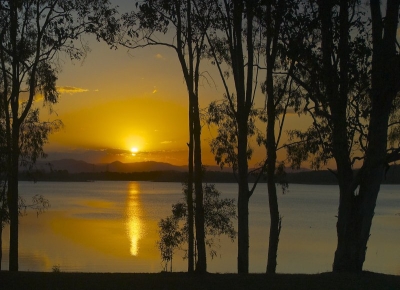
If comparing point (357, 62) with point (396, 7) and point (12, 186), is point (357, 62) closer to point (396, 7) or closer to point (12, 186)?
point (396, 7)

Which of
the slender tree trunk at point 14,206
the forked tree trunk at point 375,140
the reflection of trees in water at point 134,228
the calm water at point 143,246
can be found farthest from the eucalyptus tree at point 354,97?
the reflection of trees in water at point 134,228

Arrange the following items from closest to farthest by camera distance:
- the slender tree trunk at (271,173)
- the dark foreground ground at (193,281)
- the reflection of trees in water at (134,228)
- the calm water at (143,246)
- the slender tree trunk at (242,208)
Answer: the dark foreground ground at (193,281) → the slender tree trunk at (242,208) → the slender tree trunk at (271,173) → the calm water at (143,246) → the reflection of trees in water at (134,228)

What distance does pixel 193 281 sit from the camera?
415 inches

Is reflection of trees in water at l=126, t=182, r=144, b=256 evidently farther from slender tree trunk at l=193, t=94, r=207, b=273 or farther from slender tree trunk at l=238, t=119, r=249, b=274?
slender tree trunk at l=193, t=94, r=207, b=273

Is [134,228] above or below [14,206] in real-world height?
below

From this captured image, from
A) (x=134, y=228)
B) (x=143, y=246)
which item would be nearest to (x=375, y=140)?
(x=143, y=246)

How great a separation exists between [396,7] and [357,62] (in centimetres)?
125

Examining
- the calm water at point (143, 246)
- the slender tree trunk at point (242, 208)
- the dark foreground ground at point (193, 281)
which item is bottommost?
the calm water at point (143, 246)

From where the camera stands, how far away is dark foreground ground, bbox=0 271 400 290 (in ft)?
32.8

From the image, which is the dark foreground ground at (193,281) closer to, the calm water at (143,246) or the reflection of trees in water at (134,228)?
the calm water at (143,246)

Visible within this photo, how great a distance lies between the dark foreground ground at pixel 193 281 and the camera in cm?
1000

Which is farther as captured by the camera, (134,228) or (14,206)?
(134,228)

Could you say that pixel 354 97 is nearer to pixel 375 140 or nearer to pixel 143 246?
pixel 375 140

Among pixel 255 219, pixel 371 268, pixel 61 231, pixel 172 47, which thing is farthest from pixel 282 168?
pixel 255 219
